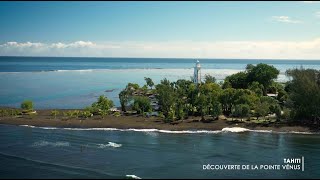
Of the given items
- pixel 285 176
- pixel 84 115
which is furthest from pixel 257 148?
pixel 84 115

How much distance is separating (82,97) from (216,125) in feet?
149

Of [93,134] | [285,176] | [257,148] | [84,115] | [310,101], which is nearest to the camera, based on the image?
[285,176]

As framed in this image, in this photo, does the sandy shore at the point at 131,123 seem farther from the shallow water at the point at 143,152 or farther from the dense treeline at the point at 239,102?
the shallow water at the point at 143,152

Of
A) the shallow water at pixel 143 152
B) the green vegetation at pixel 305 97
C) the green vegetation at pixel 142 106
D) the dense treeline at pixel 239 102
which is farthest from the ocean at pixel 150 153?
the green vegetation at pixel 142 106

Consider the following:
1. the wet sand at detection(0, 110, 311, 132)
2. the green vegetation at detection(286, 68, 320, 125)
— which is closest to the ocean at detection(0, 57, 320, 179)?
the wet sand at detection(0, 110, 311, 132)

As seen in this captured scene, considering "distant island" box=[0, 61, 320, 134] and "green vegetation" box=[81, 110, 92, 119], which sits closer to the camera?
"distant island" box=[0, 61, 320, 134]

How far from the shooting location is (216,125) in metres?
53.7

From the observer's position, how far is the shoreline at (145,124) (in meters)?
52.0

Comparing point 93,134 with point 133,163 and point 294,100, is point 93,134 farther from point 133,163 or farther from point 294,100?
point 294,100

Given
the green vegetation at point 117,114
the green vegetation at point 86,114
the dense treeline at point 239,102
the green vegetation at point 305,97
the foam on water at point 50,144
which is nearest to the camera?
the foam on water at point 50,144

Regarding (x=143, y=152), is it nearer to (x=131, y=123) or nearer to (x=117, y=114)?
(x=131, y=123)

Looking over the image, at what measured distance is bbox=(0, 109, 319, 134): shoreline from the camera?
52031 millimetres

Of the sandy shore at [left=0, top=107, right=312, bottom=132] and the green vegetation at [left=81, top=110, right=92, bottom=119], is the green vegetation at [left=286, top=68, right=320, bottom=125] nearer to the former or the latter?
the sandy shore at [left=0, top=107, right=312, bottom=132]

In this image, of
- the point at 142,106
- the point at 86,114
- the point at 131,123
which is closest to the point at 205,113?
the point at 142,106
